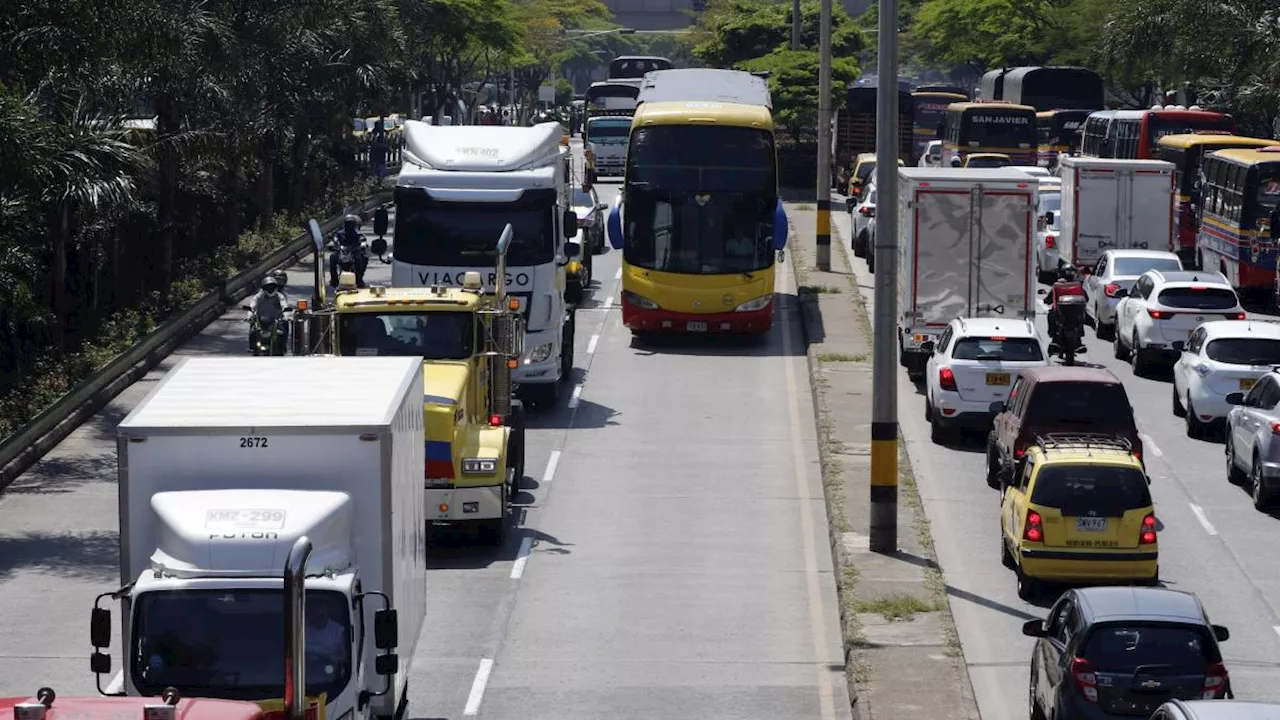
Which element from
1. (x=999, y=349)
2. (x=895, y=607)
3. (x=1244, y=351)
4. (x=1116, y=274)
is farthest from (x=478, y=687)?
(x=1116, y=274)

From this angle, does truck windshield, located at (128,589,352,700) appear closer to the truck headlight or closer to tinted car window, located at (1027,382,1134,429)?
the truck headlight

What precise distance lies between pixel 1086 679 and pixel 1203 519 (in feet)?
33.3

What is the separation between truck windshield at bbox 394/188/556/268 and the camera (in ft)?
98.6

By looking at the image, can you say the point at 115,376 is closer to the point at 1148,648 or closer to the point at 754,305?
the point at 754,305

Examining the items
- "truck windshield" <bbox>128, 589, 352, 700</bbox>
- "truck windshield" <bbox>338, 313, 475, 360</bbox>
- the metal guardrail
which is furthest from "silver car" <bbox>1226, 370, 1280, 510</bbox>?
the metal guardrail

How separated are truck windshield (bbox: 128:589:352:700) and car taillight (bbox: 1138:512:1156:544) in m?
10.4

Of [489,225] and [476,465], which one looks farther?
[489,225]

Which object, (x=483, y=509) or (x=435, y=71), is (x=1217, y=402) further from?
(x=435, y=71)

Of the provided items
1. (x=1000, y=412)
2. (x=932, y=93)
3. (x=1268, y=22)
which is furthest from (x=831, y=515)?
(x=932, y=93)

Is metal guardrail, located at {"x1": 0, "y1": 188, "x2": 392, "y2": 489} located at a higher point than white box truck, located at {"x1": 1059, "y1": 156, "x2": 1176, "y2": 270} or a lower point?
lower

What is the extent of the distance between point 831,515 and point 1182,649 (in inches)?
355

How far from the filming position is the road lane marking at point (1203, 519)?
23683 millimetres

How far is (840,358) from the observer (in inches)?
1362

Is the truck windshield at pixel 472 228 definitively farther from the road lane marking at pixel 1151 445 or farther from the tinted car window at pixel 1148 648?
the tinted car window at pixel 1148 648
